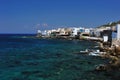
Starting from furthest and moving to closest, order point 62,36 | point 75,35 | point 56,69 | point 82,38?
point 62,36
point 75,35
point 82,38
point 56,69

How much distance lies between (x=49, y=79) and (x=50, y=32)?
148888 mm

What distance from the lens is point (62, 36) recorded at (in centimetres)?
16488

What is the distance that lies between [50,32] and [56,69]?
14119 cm

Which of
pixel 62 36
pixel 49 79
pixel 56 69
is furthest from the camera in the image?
pixel 62 36

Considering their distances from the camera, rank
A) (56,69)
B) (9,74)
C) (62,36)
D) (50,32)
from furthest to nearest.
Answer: (50,32), (62,36), (56,69), (9,74)

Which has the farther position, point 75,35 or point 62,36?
point 62,36

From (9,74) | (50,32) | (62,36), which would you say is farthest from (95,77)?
(50,32)

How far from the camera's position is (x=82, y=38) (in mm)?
144250

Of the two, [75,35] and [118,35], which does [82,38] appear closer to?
[75,35]

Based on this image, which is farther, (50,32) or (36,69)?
(50,32)

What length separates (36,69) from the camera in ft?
145

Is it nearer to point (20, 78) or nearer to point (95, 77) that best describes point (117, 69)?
point (95, 77)

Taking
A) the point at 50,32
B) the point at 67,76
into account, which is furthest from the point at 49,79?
the point at 50,32


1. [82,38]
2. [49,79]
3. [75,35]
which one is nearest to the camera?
[49,79]
